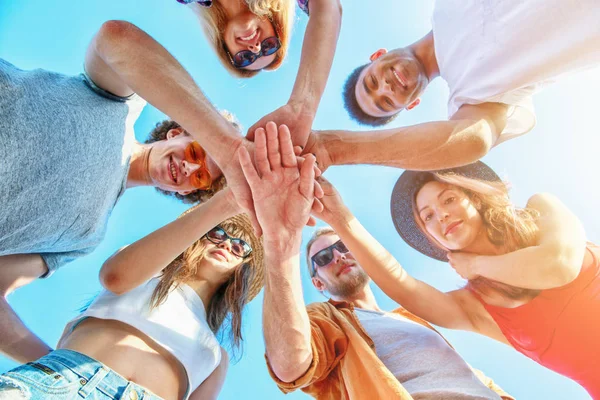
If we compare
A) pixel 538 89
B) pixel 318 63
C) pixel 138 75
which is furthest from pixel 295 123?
pixel 538 89

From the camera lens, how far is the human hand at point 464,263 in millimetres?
2682

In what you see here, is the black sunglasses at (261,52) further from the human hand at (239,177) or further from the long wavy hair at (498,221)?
the long wavy hair at (498,221)

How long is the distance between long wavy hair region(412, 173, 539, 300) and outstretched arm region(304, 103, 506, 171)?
2.90ft

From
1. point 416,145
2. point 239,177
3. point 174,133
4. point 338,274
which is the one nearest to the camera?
point 239,177

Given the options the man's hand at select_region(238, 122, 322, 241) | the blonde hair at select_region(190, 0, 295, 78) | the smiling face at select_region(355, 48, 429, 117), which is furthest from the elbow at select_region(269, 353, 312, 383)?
the smiling face at select_region(355, 48, 429, 117)

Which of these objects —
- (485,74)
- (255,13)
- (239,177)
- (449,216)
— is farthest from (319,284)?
(255,13)

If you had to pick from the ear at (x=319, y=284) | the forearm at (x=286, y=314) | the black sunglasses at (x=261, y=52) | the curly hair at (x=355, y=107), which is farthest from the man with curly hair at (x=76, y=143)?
the curly hair at (x=355, y=107)

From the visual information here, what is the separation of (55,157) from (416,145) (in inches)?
64.3

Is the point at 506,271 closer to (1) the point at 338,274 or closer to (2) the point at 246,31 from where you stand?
(1) the point at 338,274

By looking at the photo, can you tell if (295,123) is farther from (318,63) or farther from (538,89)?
(538,89)

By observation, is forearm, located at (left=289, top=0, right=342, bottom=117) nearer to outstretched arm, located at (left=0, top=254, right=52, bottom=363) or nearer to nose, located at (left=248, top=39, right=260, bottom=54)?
nose, located at (left=248, top=39, right=260, bottom=54)

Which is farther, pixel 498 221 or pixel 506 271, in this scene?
pixel 498 221

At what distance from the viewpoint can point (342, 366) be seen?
2068 millimetres

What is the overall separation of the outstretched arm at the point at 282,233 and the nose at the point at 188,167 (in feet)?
2.36
